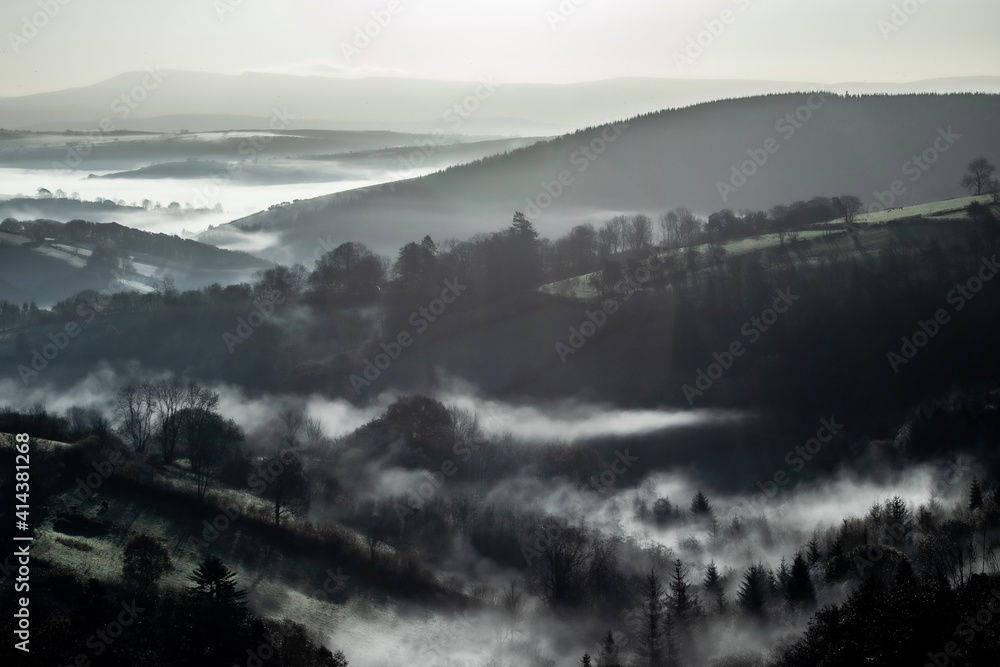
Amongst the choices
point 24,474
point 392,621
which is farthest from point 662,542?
point 24,474

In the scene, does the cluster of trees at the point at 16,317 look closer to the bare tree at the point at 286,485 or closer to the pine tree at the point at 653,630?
the bare tree at the point at 286,485

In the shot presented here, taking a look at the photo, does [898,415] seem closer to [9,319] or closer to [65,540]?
[65,540]

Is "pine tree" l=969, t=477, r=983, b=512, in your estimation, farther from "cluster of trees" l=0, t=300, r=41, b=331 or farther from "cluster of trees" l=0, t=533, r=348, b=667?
"cluster of trees" l=0, t=300, r=41, b=331

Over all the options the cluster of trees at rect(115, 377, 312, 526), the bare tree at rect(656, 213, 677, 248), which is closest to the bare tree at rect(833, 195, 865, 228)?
the bare tree at rect(656, 213, 677, 248)

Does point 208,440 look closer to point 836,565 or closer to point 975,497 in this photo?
point 836,565

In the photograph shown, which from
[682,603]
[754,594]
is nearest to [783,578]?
[754,594]
